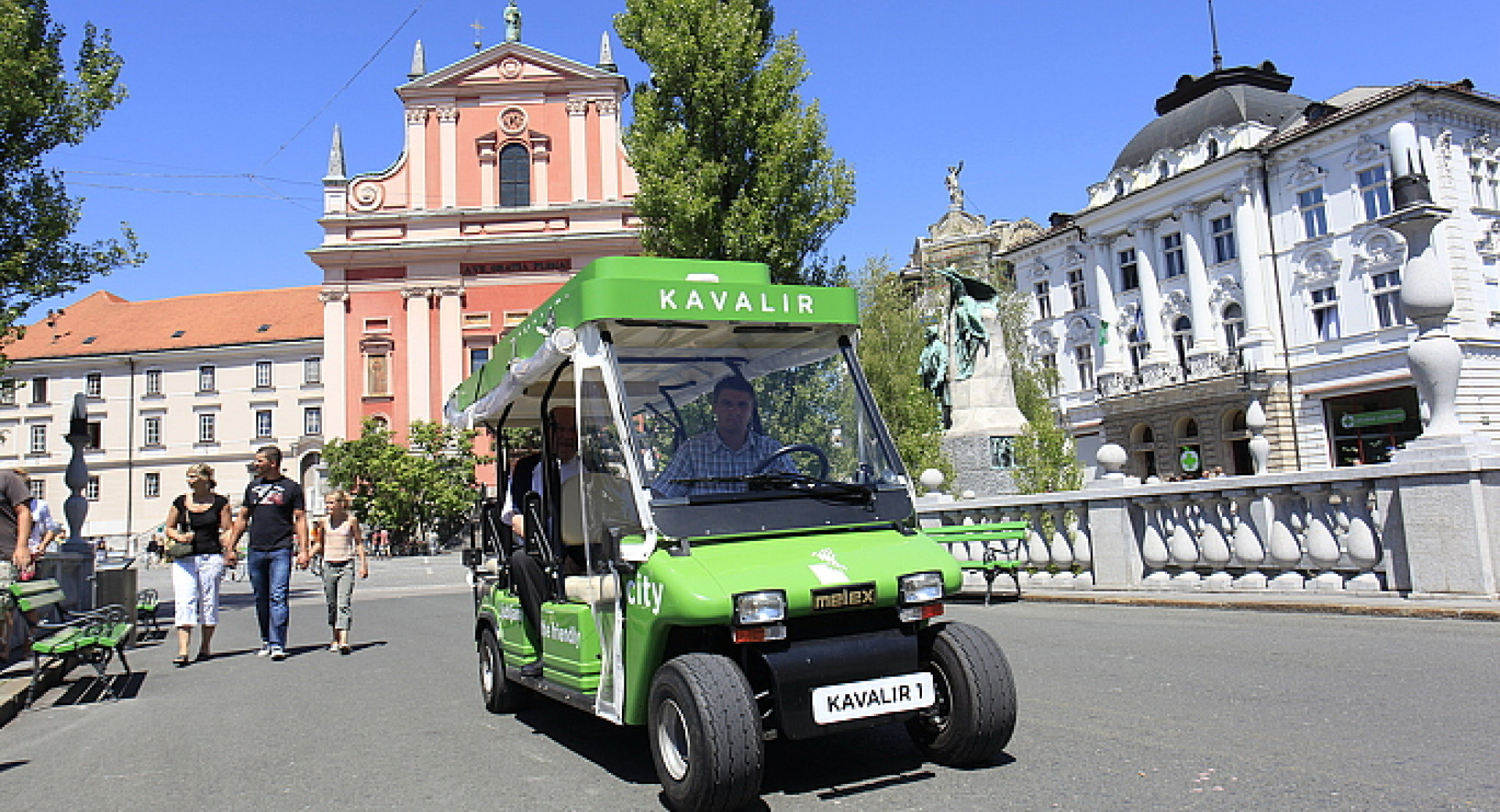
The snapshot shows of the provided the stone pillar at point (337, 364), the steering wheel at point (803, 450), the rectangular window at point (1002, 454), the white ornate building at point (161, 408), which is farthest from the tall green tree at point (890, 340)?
the white ornate building at point (161, 408)

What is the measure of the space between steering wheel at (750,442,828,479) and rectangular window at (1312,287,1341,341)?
39.2m

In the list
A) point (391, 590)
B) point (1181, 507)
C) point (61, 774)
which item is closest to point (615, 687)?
point (61, 774)

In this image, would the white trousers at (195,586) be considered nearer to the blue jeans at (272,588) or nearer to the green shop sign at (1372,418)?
the blue jeans at (272,588)

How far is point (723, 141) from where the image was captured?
76.0 feet

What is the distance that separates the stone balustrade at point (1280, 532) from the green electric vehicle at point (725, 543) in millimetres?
6035

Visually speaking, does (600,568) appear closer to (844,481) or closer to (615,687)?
(615,687)

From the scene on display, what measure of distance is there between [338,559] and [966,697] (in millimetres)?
7968

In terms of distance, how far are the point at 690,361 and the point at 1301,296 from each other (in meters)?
40.6

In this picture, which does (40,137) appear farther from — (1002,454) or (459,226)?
(459,226)

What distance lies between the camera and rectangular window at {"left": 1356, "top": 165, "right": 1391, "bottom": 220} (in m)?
36.7

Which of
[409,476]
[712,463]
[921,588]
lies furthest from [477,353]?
[921,588]

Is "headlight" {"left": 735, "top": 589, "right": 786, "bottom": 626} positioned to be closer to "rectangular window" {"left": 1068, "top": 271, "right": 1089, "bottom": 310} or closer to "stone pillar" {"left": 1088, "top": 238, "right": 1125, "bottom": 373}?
"stone pillar" {"left": 1088, "top": 238, "right": 1125, "bottom": 373}

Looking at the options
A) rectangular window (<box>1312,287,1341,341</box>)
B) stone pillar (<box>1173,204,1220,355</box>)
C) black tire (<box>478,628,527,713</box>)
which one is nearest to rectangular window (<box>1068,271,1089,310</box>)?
stone pillar (<box>1173,204,1220,355</box>)

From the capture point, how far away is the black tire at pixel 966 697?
437 centimetres
